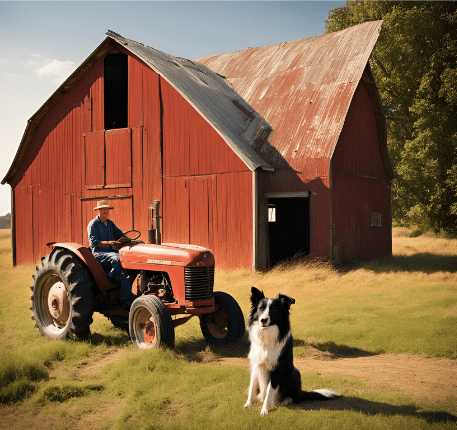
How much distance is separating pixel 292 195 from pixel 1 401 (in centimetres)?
1106

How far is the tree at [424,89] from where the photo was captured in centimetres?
2488

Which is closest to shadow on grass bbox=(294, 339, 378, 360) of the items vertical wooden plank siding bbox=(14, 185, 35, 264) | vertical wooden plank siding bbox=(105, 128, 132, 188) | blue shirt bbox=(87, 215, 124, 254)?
blue shirt bbox=(87, 215, 124, 254)

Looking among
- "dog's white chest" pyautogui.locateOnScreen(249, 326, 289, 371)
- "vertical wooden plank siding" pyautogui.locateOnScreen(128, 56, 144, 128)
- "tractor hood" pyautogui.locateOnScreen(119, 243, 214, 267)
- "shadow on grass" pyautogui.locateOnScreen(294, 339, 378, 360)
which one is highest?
"vertical wooden plank siding" pyautogui.locateOnScreen(128, 56, 144, 128)

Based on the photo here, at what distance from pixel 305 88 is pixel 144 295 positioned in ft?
41.2

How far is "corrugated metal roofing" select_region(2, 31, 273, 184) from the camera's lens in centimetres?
1519

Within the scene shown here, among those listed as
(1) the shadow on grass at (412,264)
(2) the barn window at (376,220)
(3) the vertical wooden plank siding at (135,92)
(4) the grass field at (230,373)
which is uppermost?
(3) the vertical wooden plank siding at (135,92)

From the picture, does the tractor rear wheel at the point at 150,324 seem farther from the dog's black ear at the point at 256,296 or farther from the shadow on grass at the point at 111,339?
the dog's black ear at the point at 256,296

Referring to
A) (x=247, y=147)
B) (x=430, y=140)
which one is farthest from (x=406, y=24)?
(x=247, y=147)

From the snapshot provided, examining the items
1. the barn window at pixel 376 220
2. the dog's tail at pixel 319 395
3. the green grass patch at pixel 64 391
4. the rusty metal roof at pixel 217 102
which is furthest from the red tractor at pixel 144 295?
the barn window at pixel 376 220

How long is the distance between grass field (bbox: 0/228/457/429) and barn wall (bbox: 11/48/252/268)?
503 centimetres

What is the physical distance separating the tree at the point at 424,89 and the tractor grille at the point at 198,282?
1951 cm

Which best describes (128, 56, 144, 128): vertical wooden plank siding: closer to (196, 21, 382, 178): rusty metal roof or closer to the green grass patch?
(196, 21, 382, 178): rusty metal roof

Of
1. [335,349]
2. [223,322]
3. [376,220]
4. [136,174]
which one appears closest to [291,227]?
[376,220]

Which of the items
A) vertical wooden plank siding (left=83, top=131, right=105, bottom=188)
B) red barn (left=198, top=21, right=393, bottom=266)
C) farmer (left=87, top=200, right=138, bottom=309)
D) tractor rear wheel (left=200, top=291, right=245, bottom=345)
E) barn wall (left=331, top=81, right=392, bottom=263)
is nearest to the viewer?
tractor rear wheel (left=200, top=291, right=245, bottom=345)
